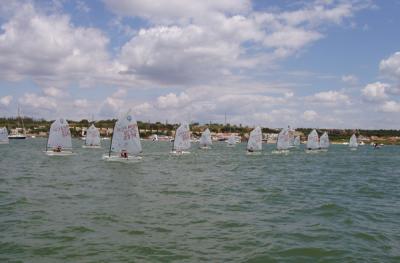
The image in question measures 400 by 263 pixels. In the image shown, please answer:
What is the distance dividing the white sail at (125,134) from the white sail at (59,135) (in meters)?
16.0

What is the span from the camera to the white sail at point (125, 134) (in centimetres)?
5181

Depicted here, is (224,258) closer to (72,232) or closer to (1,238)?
(72,232)

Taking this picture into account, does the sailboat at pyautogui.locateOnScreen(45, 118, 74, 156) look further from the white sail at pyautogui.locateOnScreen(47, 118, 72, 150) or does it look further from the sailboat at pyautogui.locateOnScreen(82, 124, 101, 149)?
the sailboat at pyautogui.locateOnScreen(82, 124, 101, 149)

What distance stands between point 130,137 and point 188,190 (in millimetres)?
22316

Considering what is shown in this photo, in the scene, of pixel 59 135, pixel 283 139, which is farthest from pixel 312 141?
pixel 59 135

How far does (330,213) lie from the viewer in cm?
2320

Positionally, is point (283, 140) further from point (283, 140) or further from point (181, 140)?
point (181, 140)

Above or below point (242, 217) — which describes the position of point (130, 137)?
above

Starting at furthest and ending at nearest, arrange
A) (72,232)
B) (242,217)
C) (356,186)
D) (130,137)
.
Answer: (130,137), (356,186), (242,217), (72,232)

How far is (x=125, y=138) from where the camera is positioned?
172 ft

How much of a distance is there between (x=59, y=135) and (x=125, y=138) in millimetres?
18040

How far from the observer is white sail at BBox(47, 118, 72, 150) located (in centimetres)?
6525

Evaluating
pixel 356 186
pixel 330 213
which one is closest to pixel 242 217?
pixel 330 213

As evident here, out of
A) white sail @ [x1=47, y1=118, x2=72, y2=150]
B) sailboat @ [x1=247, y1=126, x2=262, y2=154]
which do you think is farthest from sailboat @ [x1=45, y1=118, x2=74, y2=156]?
sailboat @ [x1=247, y1=126, x2=262, y2=154]
